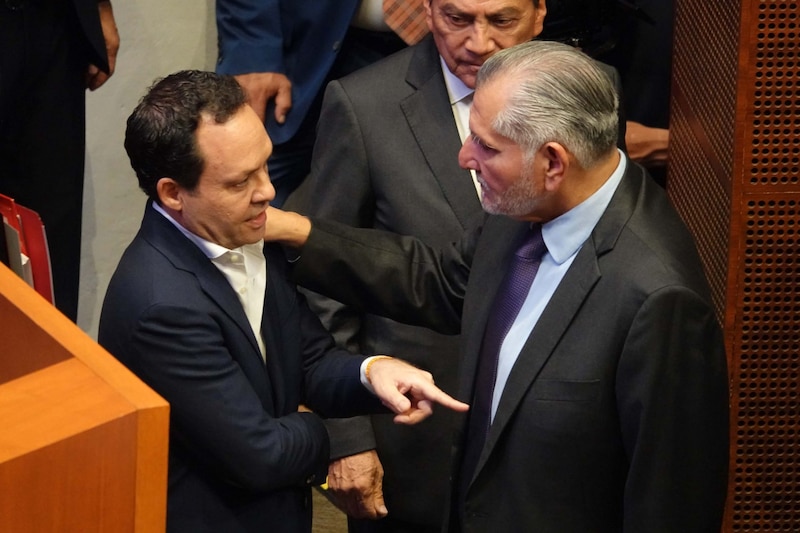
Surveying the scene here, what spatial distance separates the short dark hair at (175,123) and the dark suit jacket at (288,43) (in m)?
1.37

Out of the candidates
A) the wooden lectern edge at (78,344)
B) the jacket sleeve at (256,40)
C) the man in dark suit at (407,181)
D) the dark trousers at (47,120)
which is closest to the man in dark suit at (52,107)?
the dark trousers at (47,120)

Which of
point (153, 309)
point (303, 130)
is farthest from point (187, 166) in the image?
point (303, 130)

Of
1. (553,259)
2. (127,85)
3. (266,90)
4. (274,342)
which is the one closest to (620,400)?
(553,259)

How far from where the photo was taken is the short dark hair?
1914mm

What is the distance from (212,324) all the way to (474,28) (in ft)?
3.01

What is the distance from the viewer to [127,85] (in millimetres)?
3930

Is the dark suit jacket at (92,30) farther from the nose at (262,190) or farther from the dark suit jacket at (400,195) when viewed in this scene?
the nose at (262,190)

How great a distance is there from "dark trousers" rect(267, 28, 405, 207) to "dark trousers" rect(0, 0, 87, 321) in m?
0.53

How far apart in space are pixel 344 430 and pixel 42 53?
125 cm

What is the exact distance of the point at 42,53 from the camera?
10.0 feet

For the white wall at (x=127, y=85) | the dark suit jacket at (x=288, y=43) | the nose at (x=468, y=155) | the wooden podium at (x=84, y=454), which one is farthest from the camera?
the white wall at (x=127, y=85)

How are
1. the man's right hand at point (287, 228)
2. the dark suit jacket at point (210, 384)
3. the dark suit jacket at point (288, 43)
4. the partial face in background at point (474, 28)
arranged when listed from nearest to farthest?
the dark suit jacket at point (210, 384)
the man's right hand at point (287, 228)
the partial face in background at point (474, 28)
the dark suit jacket at point (288, 43)

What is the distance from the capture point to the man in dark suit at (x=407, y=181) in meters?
2.53

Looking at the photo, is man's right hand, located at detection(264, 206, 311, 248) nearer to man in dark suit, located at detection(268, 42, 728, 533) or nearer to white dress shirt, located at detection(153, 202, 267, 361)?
white dress shirt, located at detection(153, 202, 267, 361)
